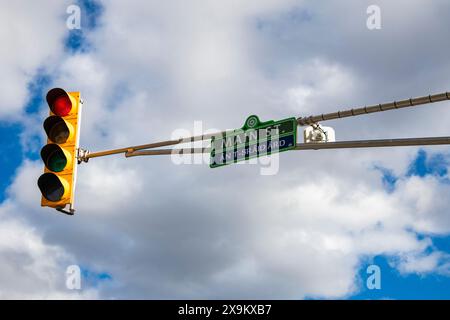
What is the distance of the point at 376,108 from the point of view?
921cm

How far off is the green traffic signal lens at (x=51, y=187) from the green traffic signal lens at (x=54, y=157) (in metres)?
0.15

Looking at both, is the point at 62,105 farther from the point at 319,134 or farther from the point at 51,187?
the point at 319,134

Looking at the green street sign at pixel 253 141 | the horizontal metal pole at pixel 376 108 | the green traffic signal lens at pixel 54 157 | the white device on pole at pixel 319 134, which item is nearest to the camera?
the horizontal metal pole at pixel 376 108

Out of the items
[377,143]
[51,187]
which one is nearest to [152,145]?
[51,187]

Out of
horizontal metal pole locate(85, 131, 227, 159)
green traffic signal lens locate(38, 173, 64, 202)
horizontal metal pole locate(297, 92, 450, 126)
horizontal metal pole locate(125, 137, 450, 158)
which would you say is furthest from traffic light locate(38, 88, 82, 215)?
horizontal metal pole locate(297, 92, 450, 126)

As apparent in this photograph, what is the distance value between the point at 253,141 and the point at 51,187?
3162 mm

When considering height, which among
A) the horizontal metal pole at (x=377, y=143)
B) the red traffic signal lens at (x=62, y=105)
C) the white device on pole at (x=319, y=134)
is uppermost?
the red traffic signal lens at (x=62, y=105)

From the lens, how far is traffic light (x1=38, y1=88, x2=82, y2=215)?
1012 cm

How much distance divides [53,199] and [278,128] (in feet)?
11.7

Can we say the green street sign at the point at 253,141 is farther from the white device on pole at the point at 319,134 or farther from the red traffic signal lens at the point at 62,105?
the red traffic signal lens at the point at 62,105

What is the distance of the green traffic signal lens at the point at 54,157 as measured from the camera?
10.2 meters

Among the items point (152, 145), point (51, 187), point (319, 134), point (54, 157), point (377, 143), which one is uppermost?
point (152, 145)

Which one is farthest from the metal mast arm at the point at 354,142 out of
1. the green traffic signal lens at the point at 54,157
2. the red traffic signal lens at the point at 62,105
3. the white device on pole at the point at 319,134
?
the red traffic signal lens at the point at 62,105

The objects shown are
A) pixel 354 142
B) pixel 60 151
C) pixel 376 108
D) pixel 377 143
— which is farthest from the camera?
pixel 60 151
